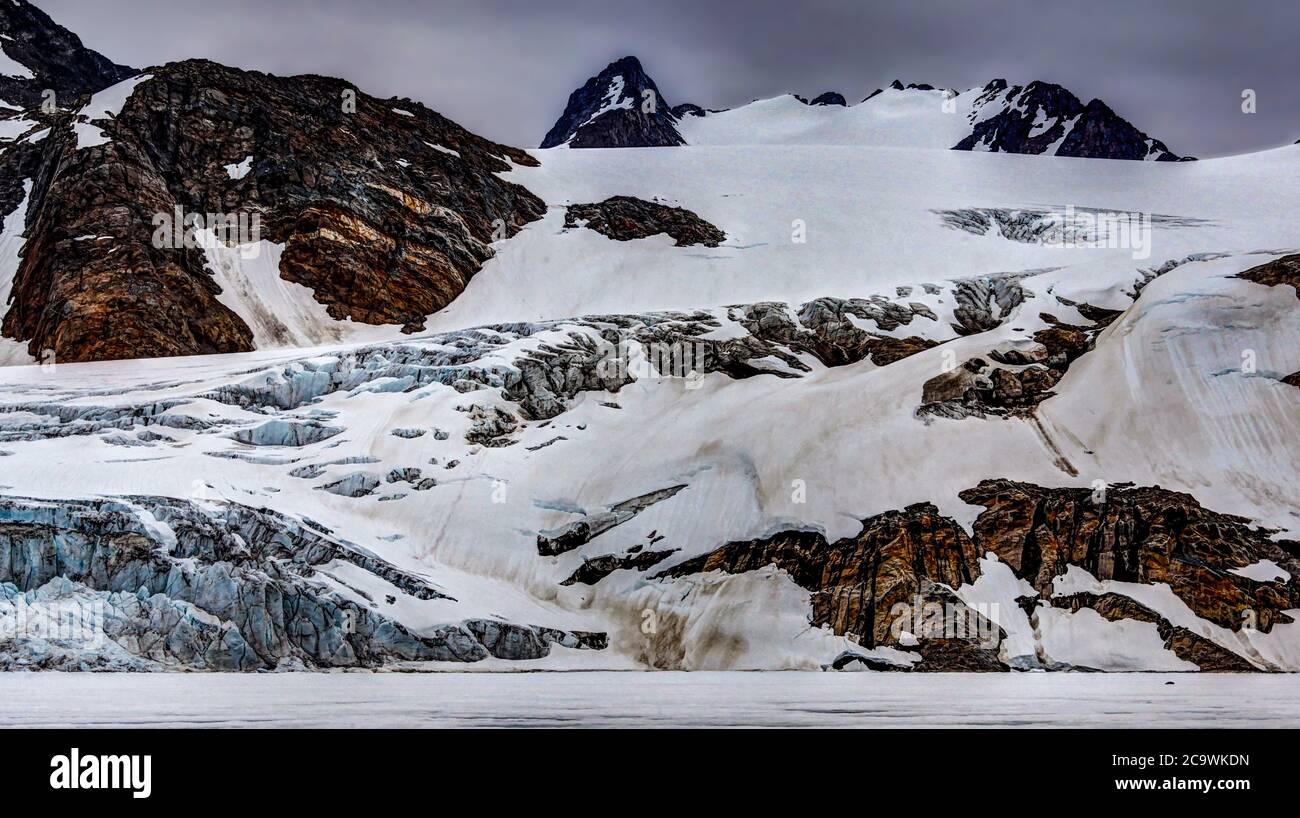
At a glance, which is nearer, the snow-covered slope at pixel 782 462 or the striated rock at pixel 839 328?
the snow-covered slope at pixel 782 462

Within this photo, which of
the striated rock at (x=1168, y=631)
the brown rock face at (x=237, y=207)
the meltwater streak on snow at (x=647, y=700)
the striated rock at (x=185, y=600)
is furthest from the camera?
the brown rock face at (x=237, y=207)

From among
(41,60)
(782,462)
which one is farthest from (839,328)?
(41,60)

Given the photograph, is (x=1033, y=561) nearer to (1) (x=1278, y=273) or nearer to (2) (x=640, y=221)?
(1) (x=1278, y=273)

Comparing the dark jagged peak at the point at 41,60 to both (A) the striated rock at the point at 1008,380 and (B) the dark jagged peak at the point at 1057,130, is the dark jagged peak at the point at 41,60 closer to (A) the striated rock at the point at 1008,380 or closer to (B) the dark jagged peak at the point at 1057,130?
(A) the striated rock at the point at 1008,380

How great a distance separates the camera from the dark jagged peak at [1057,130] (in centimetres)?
18088

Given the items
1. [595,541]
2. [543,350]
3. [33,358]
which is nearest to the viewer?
[595,541]

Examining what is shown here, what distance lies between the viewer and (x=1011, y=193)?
109812 millimetres

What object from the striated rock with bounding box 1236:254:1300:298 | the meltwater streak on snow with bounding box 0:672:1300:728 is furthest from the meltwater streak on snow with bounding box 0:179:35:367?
the striated rock with bounding box 1236:254:1300:298

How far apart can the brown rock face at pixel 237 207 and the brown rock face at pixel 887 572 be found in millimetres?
42746

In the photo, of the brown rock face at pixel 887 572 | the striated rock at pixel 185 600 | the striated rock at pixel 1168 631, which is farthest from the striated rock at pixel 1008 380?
the striated rock at pixel 185 600

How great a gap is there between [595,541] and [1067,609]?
19629mm

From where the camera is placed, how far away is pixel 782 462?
52.8m
